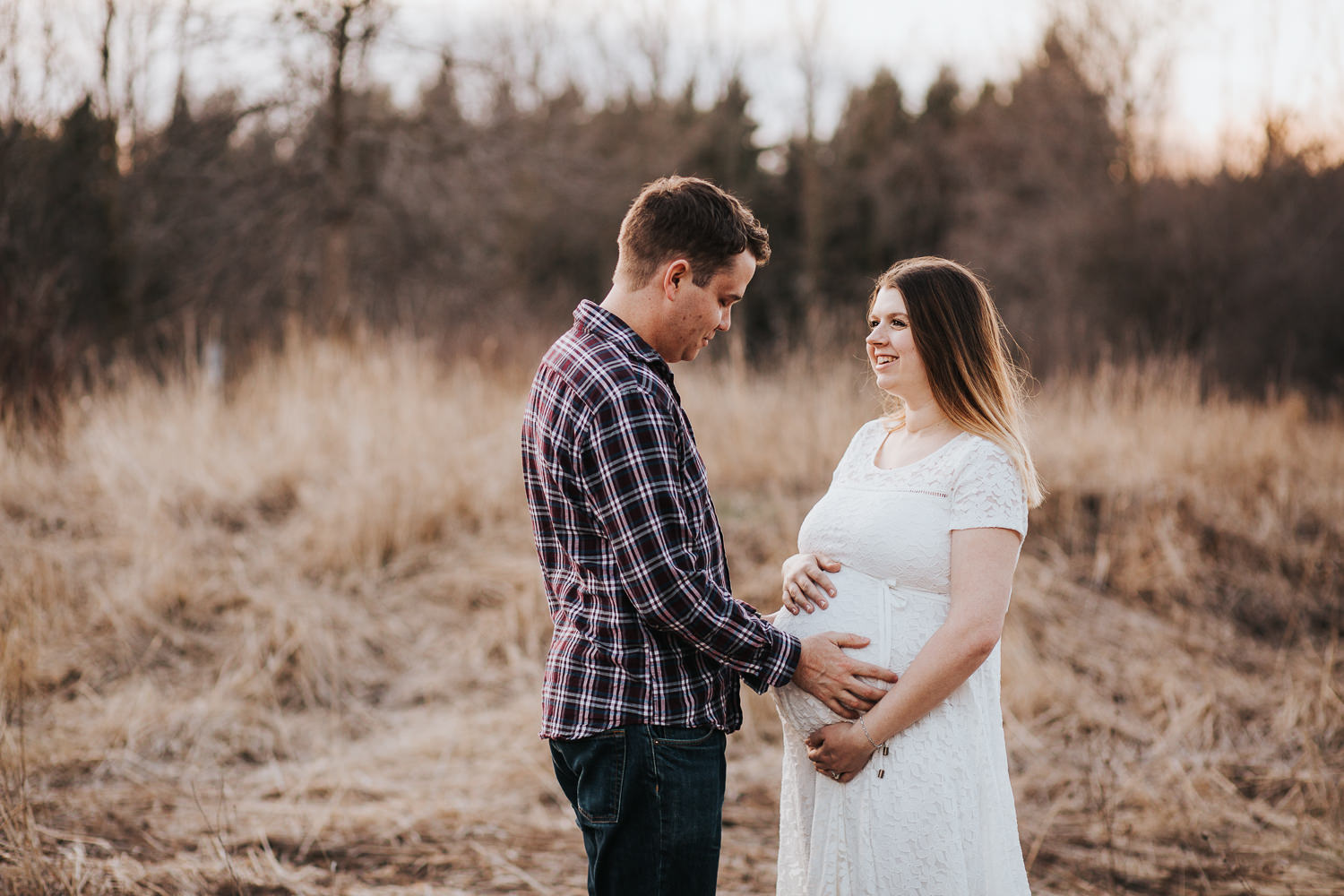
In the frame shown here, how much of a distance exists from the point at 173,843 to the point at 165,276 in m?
9.52

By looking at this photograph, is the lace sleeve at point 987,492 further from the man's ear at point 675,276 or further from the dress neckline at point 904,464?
the man's ear at point 675,276

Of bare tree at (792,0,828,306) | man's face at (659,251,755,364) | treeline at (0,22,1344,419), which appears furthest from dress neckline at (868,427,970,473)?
bare tree at (792,0,828,306)

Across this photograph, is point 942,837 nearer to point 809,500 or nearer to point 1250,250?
point 809,500

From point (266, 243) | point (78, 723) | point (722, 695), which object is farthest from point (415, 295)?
point (722, 695)

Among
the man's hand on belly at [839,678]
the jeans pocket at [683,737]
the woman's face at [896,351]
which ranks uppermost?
the woman's face at [896,351]

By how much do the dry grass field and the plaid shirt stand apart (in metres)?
1.50

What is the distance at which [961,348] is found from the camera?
7.31 feet

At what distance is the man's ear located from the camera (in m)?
1.95

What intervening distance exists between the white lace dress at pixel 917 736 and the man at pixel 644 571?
0.26 m

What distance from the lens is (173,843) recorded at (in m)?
3.46

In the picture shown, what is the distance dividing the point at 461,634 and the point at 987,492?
4013mm

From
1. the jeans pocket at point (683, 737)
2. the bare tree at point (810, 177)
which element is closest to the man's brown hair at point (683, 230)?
the jeans pocket at point (683, 737)

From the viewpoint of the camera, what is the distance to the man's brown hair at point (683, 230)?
193cm

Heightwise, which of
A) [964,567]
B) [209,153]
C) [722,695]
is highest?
[209,153]
